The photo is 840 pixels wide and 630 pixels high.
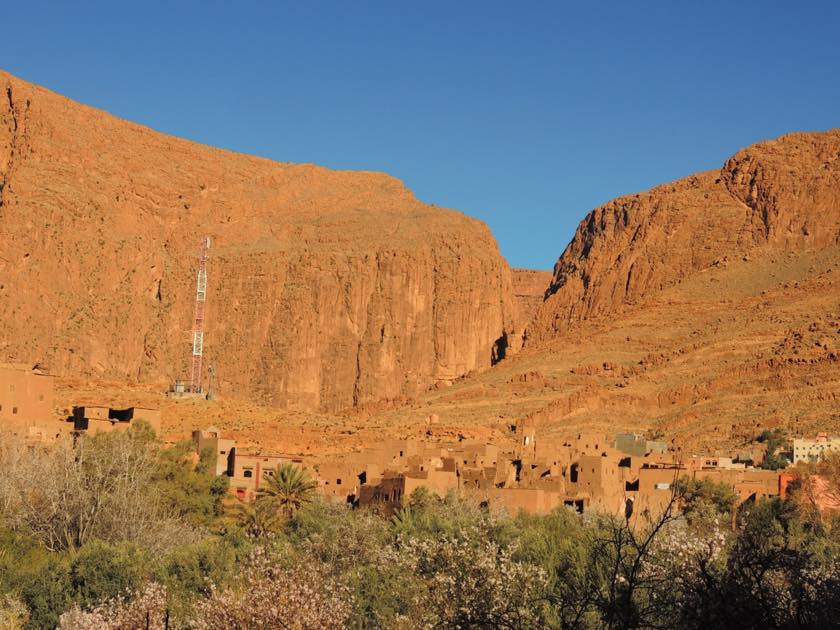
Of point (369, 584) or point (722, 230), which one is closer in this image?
point (369, 584)

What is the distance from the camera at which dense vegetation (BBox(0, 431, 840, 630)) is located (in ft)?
82.4

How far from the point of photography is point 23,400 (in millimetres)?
58750

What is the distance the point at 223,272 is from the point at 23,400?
275 ft

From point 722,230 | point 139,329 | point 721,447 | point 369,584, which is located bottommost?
point 369,584

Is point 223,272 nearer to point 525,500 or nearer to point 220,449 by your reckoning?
point 220,449

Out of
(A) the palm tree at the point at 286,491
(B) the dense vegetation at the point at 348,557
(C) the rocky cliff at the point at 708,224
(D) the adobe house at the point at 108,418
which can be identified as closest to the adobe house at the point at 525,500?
(B) the dense vegetation at the point at 348,557

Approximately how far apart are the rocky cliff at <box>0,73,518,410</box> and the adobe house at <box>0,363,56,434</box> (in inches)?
2356

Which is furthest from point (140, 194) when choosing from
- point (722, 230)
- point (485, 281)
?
point (722, 230)

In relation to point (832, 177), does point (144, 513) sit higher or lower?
lower

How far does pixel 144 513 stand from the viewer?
4700 centimetres

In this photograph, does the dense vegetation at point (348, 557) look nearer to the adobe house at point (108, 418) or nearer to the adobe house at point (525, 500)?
the adobe house at point (525, 500)

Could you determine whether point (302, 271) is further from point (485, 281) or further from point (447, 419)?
point (447, 419)

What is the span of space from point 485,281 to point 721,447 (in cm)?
6886

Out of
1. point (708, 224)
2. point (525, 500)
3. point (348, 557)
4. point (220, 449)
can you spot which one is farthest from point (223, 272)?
point (348, 557)
